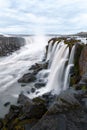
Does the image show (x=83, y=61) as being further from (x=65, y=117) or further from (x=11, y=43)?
(x=11, y=43)

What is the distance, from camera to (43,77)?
118ft

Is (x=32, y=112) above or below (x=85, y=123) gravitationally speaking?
below

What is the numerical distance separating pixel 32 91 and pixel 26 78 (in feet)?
21.5

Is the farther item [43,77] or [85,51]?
[43,77]

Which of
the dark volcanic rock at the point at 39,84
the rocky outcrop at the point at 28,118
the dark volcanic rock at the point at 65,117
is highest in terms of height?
the dark volcanic rock at the point at 65,117

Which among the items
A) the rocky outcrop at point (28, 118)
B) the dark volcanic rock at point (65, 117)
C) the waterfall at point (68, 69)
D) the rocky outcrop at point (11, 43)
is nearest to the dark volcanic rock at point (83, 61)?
the waterfall at point (68, 69)

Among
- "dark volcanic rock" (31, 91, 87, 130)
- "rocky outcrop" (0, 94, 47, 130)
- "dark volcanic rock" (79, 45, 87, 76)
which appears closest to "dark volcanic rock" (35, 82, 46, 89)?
"dark volcanic rock" (79, 45, 87, 76)

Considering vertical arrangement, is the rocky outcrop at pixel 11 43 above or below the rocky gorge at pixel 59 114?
below

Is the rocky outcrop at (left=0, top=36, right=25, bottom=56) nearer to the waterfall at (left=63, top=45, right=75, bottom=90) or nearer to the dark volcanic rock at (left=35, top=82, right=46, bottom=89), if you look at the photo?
the dark volcanic rock at (left=35, top=82, right=46, bottom=89)

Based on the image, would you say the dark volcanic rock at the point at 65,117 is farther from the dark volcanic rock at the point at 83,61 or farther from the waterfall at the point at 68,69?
the waterfall at the point at 68,69

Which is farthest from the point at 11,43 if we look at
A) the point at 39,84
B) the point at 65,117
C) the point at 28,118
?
the point at 65,117

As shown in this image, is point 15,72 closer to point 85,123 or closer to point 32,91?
point 32,91

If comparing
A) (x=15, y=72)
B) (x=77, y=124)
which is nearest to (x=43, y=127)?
(x=77, y=124)

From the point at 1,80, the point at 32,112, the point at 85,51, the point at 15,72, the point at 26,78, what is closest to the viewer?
the point at 32,112
